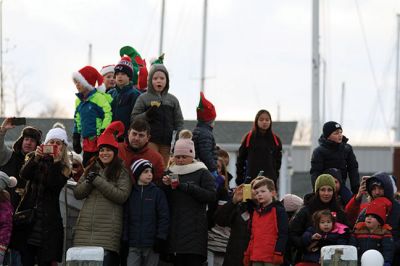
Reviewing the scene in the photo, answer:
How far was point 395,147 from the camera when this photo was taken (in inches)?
1953

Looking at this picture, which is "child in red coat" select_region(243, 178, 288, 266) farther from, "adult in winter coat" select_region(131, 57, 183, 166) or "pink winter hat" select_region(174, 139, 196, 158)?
"adult in winter coat" select_region(131, 57, 183, 166)

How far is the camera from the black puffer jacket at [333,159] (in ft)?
55.0

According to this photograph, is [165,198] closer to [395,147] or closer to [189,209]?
[189,209]

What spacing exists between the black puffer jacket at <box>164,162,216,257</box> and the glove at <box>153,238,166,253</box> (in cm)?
11

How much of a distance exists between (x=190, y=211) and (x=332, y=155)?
2.63 metres

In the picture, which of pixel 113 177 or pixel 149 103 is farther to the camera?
pixel 149 103

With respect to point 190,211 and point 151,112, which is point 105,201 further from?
point 151,112

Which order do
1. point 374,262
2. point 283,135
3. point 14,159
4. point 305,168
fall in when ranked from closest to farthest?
1. point 374,262
2. point 14,159
3. point 283,135
4. point 305,168

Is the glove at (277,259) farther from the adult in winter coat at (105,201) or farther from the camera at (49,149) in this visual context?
the camera at (49,149)

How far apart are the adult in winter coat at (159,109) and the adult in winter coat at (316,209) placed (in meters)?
2.10

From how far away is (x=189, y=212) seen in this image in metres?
14.9

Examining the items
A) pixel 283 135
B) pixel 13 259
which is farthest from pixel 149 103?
pixel 283 135

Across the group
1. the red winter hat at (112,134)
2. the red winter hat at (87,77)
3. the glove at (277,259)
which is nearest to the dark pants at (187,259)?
the glove at (277,259)

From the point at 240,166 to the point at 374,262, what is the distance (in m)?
4.65
